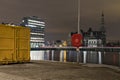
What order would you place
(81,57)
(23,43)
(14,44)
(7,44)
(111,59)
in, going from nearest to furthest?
(7,44)
(14,44)
(23,43)
(81,57)
(111,59)

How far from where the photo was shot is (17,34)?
74.1 ft

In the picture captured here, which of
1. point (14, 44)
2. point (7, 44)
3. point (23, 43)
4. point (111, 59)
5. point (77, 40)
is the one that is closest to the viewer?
point (7, 44)

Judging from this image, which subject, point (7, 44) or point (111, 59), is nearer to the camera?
point (7, 44)

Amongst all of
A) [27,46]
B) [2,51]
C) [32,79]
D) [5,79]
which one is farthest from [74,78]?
[27,46]

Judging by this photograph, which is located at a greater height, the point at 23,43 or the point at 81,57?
the point at 23,43

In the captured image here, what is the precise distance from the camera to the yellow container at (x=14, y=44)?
2134 centimetres

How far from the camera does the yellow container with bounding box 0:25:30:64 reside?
21341 mm

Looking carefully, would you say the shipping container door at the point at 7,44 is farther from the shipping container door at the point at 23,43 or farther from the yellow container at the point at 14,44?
the shipping container door at the point at 23,43

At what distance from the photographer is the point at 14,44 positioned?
2222 cm

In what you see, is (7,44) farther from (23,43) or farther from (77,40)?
(77,40)

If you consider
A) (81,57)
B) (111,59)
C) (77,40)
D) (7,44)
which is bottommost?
(111,59)

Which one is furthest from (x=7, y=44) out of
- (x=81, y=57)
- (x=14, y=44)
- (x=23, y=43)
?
(x=81, y=57)

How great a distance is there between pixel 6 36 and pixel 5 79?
10530 mm

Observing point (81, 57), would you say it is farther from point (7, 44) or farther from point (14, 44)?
point (7, 44)
